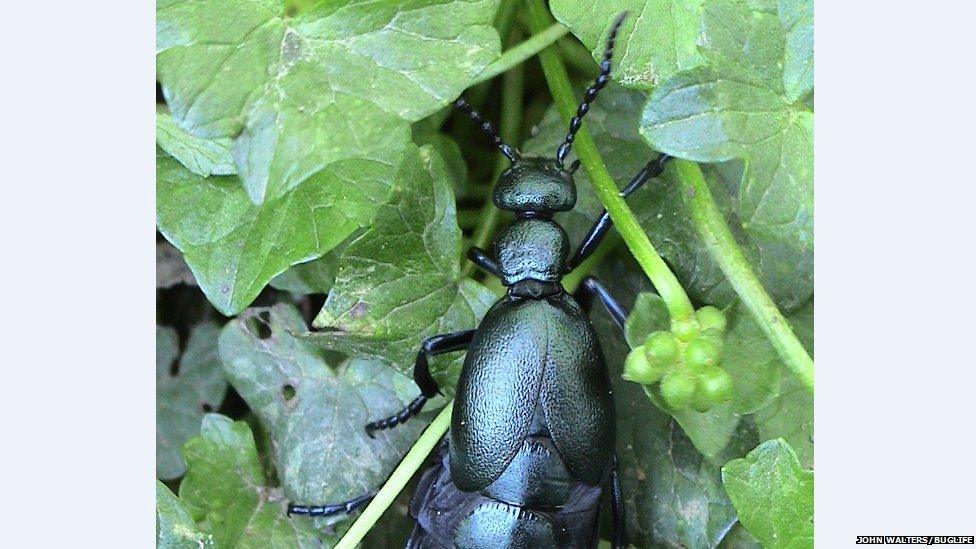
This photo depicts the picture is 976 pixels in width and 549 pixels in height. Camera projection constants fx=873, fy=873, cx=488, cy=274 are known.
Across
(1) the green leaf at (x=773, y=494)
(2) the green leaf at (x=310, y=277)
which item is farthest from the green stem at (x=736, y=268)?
(2) the green leaf at (x=310, y=277)

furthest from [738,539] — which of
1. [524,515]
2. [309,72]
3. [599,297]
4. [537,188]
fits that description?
[309,72]

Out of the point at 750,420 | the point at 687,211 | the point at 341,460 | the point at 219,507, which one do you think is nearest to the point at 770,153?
the point at 687,211

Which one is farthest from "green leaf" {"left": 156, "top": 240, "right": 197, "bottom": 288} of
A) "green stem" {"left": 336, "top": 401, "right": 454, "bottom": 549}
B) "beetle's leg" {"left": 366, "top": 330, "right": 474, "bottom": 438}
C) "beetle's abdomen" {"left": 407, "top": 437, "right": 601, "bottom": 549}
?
"beetle's abdomen" {"left": 407, "top": 437, "right": 601, "bottom": 549}

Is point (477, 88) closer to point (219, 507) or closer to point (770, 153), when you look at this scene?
point (770, 153)

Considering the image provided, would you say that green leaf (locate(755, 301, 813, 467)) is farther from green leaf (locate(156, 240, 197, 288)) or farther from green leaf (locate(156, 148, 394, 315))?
green leaf (locate(156, 240, 197, 288))

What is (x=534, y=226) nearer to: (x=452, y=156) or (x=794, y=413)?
(x=452, y=156)

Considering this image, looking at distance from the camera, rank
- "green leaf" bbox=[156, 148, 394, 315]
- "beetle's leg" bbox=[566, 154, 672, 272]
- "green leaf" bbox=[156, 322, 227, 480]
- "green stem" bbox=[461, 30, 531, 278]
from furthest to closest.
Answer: "green leaf" bbox=[156, 322, 227, 480] → "green stem" bbox=[461, 30, 531, 278] → "beetle's leg" bbox=[566, 154, 672, 272] → "green leaf" bbox=[156, 148, 394, 315]
